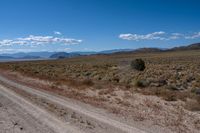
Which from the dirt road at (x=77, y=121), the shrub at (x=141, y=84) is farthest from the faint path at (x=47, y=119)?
the shrub at (x=141, y=84)

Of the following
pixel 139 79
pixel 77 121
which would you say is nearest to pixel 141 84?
pixel 139 79

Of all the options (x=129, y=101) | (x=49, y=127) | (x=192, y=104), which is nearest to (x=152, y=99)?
(x=129, y=101)

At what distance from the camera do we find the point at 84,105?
1317 centimetres

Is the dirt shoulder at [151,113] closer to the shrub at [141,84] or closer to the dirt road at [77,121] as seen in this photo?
the dirt road at [77,121]

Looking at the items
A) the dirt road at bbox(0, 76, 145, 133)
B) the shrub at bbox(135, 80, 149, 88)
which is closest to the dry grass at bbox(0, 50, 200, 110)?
the shrub at bbox(135, 80, 149, 88)

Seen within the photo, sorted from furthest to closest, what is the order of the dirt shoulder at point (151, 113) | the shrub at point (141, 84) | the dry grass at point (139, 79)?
the shrub at point (141, 84)
the dry grass at point (139, 79)
the dirt shoulder at point (151, 113)

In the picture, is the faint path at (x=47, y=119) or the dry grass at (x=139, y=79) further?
the dry grass at (x=139, y=79)

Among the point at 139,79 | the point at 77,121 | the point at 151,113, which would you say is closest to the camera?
the point at 77,121

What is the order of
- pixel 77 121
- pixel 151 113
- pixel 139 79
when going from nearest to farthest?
1. pixel 77 121
2. pixel 151 113
3. pixel 139 79

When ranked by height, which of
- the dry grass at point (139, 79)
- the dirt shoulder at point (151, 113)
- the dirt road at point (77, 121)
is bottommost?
the dry grass at point (139, 79)

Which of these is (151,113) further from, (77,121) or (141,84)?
(141,84)

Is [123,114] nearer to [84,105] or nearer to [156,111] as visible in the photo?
[156,111]

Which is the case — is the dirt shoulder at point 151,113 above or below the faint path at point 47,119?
below

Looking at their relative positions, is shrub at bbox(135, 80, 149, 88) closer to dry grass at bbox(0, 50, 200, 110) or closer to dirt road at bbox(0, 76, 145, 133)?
dry grass at bbox(0, 50, 200, 110)
